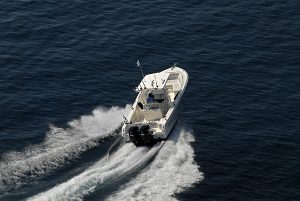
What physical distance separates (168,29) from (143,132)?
102ft

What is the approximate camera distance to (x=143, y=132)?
74.1 metres

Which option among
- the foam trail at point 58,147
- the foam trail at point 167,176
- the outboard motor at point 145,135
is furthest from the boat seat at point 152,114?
the outboard motor at point 145,135

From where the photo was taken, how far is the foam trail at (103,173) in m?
65.2

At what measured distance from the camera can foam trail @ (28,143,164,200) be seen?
6519cm

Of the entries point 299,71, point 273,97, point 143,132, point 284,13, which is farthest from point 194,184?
point 284,13

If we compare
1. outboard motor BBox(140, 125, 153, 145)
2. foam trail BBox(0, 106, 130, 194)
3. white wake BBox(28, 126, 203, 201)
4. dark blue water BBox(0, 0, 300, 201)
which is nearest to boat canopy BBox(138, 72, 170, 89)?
foam trail BBox(0, 106, 130, 194)

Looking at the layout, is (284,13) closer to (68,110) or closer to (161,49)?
(161,49)

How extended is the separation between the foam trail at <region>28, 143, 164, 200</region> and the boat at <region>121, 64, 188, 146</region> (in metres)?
1.27

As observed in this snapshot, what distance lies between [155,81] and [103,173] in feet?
61.9

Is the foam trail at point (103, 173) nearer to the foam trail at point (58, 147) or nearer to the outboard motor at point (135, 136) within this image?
the outboard motor at point (135, 136)

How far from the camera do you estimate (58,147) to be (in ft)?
244

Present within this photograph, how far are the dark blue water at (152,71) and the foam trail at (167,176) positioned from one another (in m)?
0.27

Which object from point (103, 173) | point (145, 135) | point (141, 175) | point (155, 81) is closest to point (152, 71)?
point (155, 81)

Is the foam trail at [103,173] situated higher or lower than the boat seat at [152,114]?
lower
